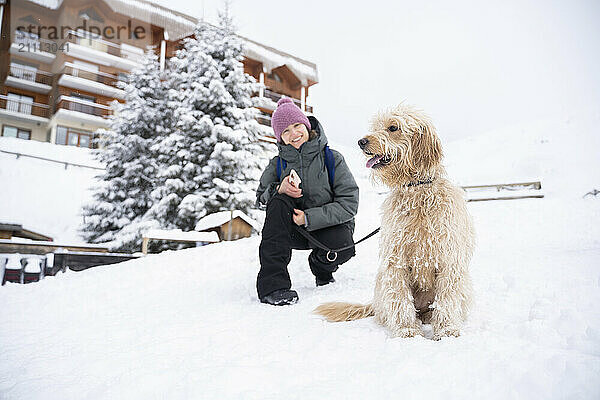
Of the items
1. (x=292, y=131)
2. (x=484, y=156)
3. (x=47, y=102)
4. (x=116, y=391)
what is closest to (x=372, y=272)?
(x=292, y=131)

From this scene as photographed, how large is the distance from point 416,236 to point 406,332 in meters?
0.48

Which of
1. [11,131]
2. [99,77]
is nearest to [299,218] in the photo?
Result: [11,131]

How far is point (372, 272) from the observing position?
3.22 m

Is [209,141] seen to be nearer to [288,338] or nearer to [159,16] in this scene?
[288,338]

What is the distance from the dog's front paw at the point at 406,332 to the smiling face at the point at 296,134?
5.41 ft

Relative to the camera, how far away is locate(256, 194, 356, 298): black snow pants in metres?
2.57

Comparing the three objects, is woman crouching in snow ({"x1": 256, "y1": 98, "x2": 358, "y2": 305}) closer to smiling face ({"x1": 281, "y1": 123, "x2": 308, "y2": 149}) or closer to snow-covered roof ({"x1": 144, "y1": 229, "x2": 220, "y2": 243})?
smiling face ({"x1": 281, "y1": 123, "x2": 308, "y2": 149})

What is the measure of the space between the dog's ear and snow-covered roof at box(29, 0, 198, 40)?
12096 millimetres

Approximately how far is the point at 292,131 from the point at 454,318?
1.81 meters

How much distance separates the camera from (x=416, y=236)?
1832 millimetres

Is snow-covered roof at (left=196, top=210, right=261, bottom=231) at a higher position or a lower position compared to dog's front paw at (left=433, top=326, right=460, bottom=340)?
higher

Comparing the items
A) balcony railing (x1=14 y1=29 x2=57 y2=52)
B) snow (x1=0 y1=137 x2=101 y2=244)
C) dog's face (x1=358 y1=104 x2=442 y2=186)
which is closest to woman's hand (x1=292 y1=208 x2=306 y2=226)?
dog's face (x1=358 y1=104 x2=442 y2=186)

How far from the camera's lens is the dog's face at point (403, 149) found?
196cm

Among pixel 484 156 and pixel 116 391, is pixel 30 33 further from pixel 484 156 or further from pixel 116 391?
pixel 484 156
